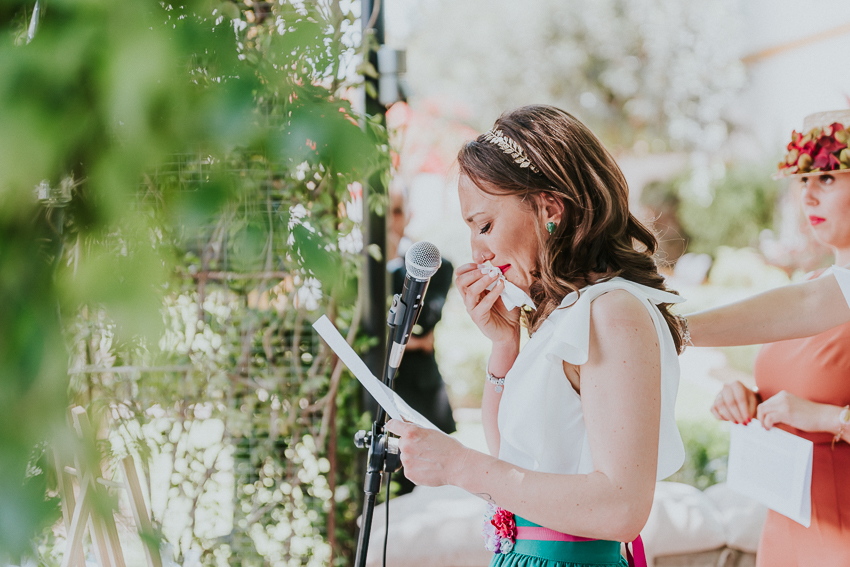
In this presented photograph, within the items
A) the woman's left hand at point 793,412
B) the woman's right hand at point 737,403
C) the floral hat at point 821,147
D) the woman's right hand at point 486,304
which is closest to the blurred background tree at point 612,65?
the floral hat at point 821,147

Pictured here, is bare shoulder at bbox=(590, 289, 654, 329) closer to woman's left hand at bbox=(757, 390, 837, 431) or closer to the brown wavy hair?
the brown wavy hair

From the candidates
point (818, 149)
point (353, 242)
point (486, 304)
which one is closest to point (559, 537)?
point (486, 304)

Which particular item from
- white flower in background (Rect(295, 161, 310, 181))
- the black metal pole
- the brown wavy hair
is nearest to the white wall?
the black metal pole

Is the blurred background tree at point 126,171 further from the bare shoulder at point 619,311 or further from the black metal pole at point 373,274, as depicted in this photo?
the black metal pole at point 373,274

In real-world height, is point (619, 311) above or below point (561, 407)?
above

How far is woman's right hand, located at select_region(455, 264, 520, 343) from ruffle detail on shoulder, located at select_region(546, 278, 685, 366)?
169 mm

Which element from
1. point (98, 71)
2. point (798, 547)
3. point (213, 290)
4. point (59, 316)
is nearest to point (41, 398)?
point (59, 316)

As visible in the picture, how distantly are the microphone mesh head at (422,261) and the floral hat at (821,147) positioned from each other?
1.17 m

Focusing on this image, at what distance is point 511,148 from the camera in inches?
48.8

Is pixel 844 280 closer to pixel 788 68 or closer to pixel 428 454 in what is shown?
pixel 428 454

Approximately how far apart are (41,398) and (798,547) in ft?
6.20

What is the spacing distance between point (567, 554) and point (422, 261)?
61 cm

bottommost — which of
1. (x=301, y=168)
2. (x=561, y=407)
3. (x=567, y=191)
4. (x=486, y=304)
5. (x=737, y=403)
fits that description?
(x=737, y=403)

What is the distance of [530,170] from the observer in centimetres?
123
